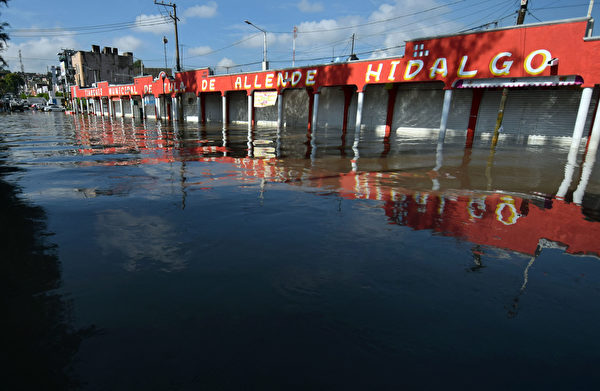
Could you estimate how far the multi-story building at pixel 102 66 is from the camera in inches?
3076

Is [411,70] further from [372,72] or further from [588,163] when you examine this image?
[588,163]

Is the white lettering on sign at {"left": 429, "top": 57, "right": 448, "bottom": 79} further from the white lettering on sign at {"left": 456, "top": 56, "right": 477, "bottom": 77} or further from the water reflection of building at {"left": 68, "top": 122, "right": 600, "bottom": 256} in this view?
the water reflection of building at {"left": 68, "top": 122, "right": 600, "bottom": 256}

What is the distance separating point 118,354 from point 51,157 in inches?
410

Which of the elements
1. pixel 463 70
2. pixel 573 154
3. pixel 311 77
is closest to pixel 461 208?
pixel 573 154

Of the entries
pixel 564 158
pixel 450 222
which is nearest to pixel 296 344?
pixel 450 222

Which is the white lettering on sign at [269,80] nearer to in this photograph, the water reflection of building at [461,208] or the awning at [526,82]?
the awning at [526,82]

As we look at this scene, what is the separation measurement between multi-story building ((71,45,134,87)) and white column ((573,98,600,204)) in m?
88.6

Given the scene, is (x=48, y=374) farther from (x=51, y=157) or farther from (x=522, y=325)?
(x=51, y=157)

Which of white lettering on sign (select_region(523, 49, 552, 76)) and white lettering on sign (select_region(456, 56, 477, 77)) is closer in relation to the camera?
white lettering on sign (select_region(523, 49, 552, 76))

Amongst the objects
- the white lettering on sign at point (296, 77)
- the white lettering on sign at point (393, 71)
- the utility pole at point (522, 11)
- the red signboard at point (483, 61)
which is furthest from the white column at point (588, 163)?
the white lettering on sign at point (296, 77)

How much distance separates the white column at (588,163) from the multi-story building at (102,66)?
8860cm

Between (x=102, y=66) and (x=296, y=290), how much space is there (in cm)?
9762

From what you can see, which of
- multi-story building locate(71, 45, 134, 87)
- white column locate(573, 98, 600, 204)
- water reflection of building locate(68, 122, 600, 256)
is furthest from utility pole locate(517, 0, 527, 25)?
multi-story building locate(71, 45, 134, 87)

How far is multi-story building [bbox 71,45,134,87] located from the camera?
78.1m
